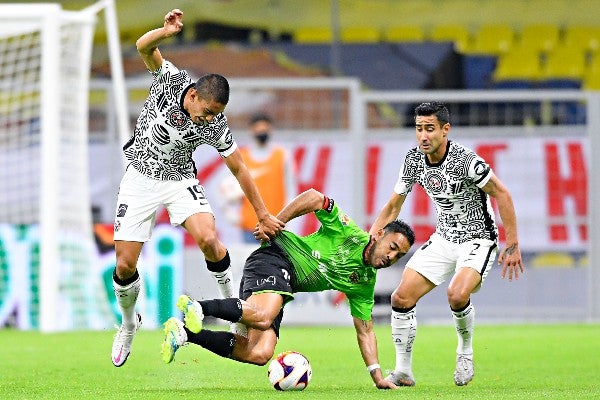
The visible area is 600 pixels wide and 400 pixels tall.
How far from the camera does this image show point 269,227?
31.2ft

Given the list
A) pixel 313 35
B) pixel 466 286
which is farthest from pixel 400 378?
pixel 313 35

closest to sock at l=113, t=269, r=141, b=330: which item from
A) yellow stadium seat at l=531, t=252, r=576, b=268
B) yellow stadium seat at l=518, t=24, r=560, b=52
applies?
yellow stadium seat at l=531, t=252, r=576, b=268

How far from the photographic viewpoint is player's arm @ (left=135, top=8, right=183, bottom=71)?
9078 mm

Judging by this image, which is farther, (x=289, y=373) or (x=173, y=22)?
(x=173, y=22)

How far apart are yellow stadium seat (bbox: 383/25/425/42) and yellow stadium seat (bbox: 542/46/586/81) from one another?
2158 mm

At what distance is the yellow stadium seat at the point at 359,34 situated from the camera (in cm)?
2291

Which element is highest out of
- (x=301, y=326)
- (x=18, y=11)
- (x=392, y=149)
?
(x=18, y=11)

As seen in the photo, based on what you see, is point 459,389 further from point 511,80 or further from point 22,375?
point 511,80

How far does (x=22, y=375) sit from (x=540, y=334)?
24.4 feet

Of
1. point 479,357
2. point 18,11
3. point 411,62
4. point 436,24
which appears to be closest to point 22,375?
point 479,357

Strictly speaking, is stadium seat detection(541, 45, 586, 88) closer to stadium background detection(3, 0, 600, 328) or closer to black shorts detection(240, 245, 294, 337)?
stadium background detection(3, 0, 600, 328)

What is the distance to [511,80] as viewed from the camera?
74.2ft

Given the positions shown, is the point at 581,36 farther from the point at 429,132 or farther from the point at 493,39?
the point at 429,132

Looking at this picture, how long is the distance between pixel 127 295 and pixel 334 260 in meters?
1.69
